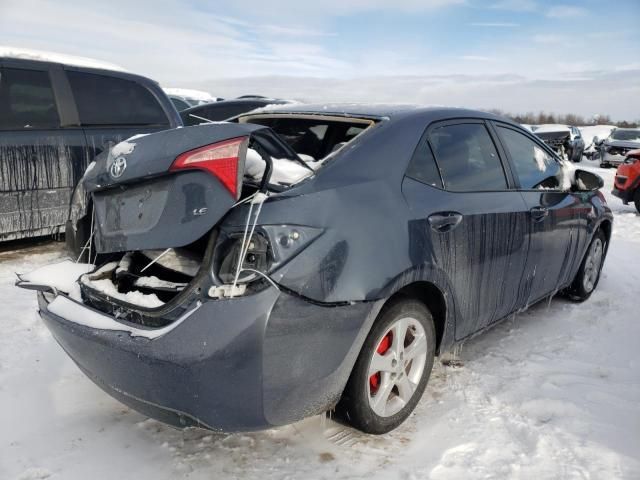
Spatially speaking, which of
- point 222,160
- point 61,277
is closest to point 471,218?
point 222,160

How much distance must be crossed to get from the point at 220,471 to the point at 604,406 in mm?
2021

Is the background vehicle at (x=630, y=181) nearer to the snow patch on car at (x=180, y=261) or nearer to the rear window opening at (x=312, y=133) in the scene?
the rear window opening at (x=312, y=133)

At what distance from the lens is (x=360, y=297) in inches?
82.3

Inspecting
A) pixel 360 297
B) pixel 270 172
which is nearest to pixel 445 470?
pixel 360 297

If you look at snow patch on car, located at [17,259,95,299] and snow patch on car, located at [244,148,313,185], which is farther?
snow patch on car, located at [17,259,95,299]

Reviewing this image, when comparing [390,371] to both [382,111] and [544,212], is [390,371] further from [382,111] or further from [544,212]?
[544,212]

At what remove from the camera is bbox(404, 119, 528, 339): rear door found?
2543mm

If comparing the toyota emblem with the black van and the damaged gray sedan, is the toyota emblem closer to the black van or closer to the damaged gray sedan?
the damaged gray sedan

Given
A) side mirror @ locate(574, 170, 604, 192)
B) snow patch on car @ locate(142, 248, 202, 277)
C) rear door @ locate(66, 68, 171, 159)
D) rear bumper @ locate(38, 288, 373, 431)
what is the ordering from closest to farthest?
rear bumper @ locate(38, 288, 373, 431) < snow patch on car @ locate(142, 248, 202, 277) < side mirror @ locate(574, 170, 604, 192) < rear door @ locate(66, 68, 171, 159)

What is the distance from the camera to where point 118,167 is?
7.39ft

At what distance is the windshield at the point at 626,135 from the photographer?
833 inches

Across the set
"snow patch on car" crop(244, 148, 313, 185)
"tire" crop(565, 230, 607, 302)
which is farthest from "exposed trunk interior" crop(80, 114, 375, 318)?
"tire" crop(565, 230, 607, 302)

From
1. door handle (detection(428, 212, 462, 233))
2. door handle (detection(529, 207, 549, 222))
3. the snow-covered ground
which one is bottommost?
the snow-covered ground

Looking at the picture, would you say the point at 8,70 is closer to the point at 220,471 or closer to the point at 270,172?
the point at 270,172
